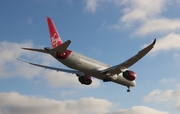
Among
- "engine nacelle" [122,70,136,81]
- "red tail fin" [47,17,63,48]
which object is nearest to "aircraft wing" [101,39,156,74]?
"engine nacelle" [122,70,136,81]

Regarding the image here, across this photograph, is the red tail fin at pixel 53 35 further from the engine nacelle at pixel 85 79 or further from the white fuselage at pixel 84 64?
the engine nacelle at pixel 85 79

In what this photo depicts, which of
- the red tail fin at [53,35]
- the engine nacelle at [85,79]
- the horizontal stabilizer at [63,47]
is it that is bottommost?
the horizontal stabilizer at [63,47]

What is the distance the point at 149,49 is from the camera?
4212cm

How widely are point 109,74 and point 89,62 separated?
4437 millimetres

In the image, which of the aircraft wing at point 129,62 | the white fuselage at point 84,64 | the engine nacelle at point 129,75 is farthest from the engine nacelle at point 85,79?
the engine nacelle at point 129,75

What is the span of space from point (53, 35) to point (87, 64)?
24.3 ft

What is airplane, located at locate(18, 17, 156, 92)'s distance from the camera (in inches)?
1756

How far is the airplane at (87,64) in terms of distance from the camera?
44594mm

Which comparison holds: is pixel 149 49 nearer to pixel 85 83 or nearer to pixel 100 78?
pixel 100 78

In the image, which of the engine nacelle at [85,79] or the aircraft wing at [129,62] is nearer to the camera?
the aircraft wing at [129,62]

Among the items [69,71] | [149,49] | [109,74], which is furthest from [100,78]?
[149,49]

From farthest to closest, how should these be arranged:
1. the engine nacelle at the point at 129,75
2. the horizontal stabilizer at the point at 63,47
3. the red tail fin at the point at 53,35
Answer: the engine nacelle at the point at 129,75 → the red tail fin at the point at 53,35 → the horizontal stabilizer at the point at 63,47

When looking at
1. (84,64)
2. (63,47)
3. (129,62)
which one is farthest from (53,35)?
(129,62)

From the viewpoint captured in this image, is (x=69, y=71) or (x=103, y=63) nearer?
(x=103, y=63)
